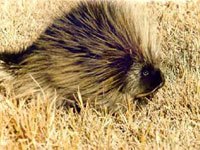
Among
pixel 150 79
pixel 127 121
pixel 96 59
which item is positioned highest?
pixel 96 59

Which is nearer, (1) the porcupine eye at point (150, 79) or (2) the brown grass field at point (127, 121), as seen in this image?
(2) the brown grass field at point (127, 121)

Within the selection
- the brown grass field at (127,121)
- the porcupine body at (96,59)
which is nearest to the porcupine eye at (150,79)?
the porcupine body at (96,59)

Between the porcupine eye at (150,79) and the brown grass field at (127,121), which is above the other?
the porcupine eye at (150,79)

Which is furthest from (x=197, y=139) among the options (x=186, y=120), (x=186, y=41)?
(x=186, y=41)

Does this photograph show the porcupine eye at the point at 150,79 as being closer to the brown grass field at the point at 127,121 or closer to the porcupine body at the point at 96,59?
the porcupine body at the point at 96,59

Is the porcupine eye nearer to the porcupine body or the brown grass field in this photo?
the porcupine body

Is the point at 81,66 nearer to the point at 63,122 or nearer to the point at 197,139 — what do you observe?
the point at 63,122

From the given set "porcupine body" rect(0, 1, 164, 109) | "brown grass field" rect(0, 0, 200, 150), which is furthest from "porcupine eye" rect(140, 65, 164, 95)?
"brown grass field" rect(0, 0, 200, 150)

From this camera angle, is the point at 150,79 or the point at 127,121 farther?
the point at 150,79
